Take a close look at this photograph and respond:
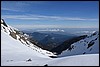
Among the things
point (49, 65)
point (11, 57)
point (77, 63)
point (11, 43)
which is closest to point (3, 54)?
point (11, 57)

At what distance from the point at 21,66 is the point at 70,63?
3.47 metres

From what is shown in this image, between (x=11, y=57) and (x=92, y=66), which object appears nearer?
(x=92, y=66)

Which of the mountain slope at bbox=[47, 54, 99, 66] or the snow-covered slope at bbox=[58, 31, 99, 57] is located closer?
the mountain slope at bbox=[47, 54, 99, 66]

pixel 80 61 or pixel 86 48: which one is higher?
pixel 80 61

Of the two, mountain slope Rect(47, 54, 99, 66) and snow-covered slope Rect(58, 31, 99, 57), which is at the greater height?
mountain slope Rect(47, 54, 99, 66)

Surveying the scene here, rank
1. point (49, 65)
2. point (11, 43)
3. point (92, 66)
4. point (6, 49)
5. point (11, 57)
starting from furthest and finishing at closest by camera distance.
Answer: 1. point (11, 43)
2. point (6, 49)
3. point (11, 57)
4. point (49, 65)
5. point (92, 66)

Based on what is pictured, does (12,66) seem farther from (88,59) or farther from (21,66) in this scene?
(88,59)

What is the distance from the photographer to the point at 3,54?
867 inches

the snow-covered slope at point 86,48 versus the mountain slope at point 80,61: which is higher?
the mountain slope at point 80,61

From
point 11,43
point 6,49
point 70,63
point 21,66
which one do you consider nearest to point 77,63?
point 70,63

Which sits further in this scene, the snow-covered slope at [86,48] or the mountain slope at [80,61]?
the snow-covered slope at [86,48]

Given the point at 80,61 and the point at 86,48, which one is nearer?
the point at 80,61

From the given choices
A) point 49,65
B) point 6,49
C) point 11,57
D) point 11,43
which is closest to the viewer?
point 49,65

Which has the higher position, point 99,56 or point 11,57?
Answer: point 99,56
